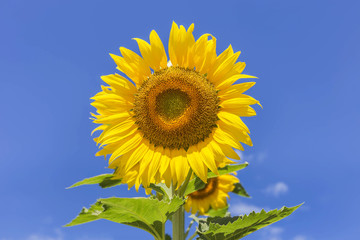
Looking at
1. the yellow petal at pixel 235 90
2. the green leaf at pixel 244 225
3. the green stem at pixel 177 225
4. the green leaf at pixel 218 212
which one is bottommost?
the green leaf at pixel 244 225

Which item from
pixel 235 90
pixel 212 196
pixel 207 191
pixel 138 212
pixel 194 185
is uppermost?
pixel 207 191

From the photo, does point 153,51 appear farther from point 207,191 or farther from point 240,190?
point 207,191

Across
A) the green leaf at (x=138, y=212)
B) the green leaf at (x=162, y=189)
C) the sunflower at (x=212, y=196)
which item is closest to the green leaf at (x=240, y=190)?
the sunflower at (x=212, y=196)

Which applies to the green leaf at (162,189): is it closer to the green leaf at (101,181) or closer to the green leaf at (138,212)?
the green leaf at (138,212)

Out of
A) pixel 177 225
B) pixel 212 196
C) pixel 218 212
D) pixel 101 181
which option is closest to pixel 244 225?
pixel 177 225

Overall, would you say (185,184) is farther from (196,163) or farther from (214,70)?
(214,70)

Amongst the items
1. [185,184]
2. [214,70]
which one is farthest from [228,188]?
[214,70]
